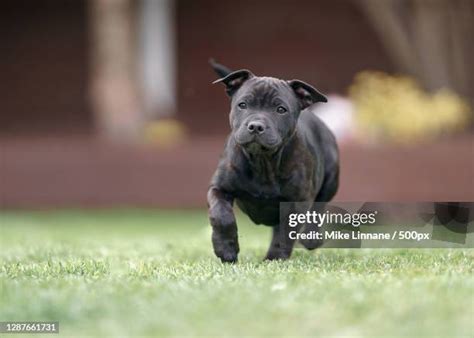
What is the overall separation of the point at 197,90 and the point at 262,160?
Result: 12736 millimetres

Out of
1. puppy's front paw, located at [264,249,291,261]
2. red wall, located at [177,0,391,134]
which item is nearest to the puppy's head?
puppy's front paw, located at [264,249,291,261]

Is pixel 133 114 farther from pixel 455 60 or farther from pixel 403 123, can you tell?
pixel 455 60

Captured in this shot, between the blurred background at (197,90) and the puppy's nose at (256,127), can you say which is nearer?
the puppy's nose at (256,127)

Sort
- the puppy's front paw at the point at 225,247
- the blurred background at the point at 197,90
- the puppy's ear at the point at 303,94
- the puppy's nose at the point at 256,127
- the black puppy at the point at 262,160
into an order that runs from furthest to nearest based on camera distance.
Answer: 1. the blurred background at the point at 197,90
2. the puppy's ear at the point at 303,94
3. the puppy's front paw at the point at 225,247
4. the black puppy at the point at 262,160
5. the puppy's nose at the point at 256,127

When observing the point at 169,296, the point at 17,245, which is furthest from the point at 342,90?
the point at 169,296

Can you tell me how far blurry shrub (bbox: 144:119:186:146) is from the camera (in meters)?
16.8

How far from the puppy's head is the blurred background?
816cm

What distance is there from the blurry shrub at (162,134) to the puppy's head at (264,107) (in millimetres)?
9556

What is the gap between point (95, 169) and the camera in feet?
53.4

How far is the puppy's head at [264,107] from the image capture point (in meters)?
6.50

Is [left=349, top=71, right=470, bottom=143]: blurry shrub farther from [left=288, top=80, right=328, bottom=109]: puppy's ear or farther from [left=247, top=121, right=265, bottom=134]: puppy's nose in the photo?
[left=247, top=121, right=265, bottom=134]: puppy's nose

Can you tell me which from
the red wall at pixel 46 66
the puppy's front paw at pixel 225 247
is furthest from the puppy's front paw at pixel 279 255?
the red wall at pixel 46 66

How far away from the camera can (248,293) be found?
518 cm

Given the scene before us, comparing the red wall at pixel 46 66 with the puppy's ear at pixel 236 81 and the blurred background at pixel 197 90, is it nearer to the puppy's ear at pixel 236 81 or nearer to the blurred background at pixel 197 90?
the blurred background at pixel 197 90
